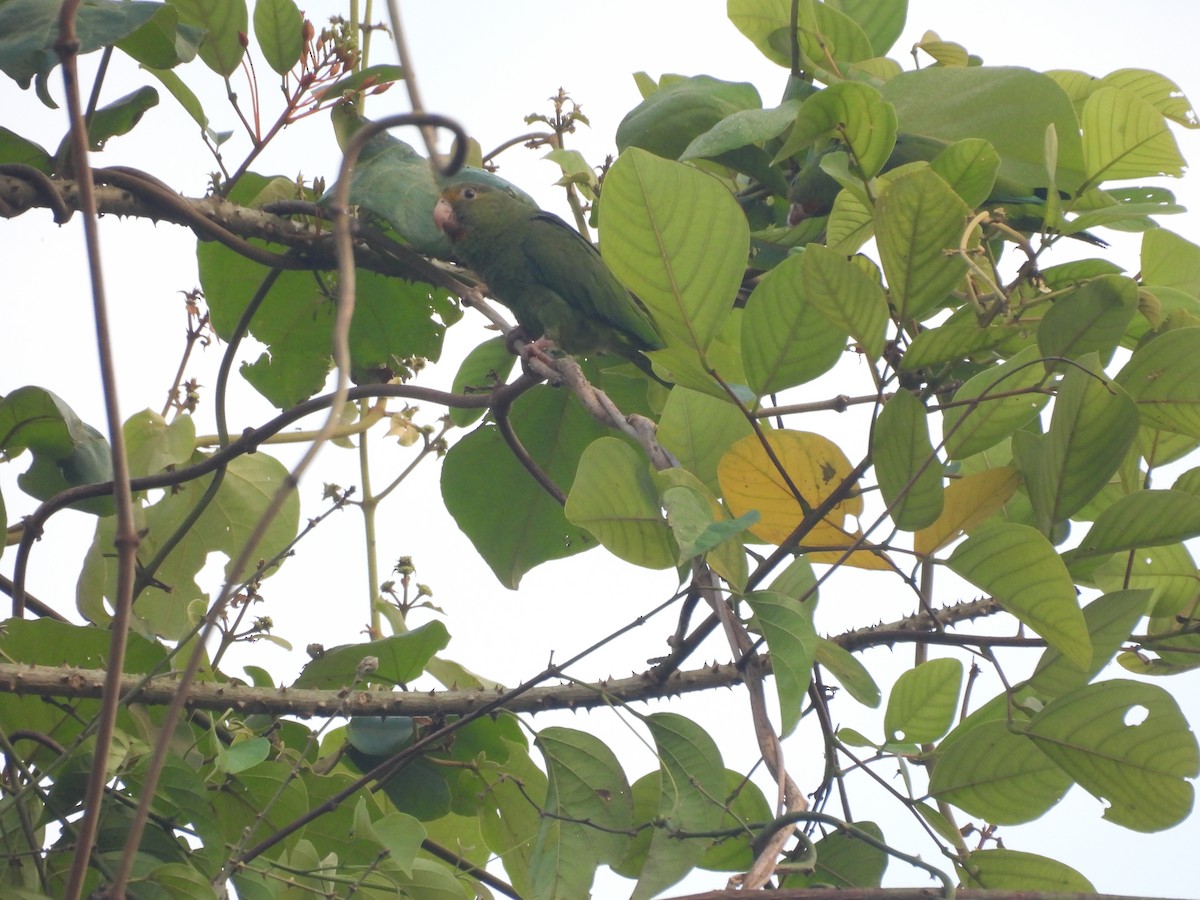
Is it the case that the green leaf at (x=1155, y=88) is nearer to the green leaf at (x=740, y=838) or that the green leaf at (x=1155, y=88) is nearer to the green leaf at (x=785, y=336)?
the green leaf at (x=785, y=336)

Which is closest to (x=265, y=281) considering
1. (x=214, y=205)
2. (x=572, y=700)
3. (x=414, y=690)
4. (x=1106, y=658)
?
(x=214, y=205)

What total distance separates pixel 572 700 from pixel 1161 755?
543mm

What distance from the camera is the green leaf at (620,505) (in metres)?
0.88

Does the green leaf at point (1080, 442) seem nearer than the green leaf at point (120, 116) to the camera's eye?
Yes

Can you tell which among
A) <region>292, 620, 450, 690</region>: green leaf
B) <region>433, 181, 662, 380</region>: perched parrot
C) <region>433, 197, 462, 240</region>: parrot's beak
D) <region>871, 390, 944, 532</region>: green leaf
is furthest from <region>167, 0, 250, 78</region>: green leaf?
<region>871, 390, 944, 532</region>: green leaf

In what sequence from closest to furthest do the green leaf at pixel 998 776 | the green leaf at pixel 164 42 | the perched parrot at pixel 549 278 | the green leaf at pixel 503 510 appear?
1. the green leaf at pixel 998 776
2. the green leaf at pixel 164 42
3. the green leaf at pixel 503 510
4. the perched parrot at pixel 549 278

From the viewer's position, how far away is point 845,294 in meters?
0.87

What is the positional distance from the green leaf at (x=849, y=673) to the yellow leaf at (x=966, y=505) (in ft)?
0.42

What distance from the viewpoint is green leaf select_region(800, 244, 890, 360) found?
85 cm

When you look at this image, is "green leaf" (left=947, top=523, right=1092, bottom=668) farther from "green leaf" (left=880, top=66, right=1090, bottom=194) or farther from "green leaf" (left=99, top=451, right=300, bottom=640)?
"green leaf" (left=99, top=451, right=300, bottom=640)

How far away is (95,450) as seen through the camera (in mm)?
1303

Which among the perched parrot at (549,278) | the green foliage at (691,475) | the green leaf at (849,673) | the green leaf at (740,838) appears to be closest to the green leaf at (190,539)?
the green foliage at (691,475)

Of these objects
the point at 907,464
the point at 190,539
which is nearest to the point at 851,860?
the point at 907,464

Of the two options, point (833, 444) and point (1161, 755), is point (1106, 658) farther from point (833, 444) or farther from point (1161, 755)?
point (833, 444)
